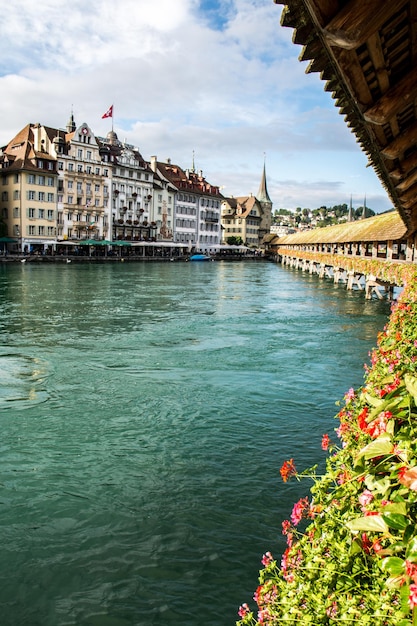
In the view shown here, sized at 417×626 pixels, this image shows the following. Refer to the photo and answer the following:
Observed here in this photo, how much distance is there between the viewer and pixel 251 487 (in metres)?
6.77

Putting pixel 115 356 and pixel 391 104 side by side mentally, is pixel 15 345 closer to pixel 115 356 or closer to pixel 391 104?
pixel 115 356

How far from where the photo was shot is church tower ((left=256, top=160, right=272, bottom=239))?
13112 centimetres

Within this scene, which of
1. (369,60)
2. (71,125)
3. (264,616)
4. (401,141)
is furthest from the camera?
(71,125)

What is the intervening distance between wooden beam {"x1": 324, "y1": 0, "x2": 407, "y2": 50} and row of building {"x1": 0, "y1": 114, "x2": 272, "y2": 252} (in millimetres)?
68519

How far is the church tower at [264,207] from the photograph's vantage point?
13112 cm

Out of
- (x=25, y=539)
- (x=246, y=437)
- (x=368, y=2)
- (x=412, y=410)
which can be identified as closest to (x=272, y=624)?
(x=412, y=410)

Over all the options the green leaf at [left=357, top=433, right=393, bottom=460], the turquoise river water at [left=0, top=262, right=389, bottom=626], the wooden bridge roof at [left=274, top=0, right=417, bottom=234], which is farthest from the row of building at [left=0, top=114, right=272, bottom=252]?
the green leaf at [left=357, top=433, right=393, bottom=460]

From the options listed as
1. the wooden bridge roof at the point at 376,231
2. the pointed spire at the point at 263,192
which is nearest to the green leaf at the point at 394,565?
the wooden bridge roof at the point at 376,231

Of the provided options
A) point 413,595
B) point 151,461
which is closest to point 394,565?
point 413,595

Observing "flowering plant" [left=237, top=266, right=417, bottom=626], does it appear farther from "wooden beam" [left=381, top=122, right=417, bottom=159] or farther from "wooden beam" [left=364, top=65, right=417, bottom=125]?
"wooden beam" [left=381, top=122, right=417, bottom=159]

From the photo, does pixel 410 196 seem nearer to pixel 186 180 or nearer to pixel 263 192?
pixel 186 180

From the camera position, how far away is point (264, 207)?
13625 cm

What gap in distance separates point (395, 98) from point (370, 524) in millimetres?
3971

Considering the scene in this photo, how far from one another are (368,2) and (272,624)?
10.9 ft
